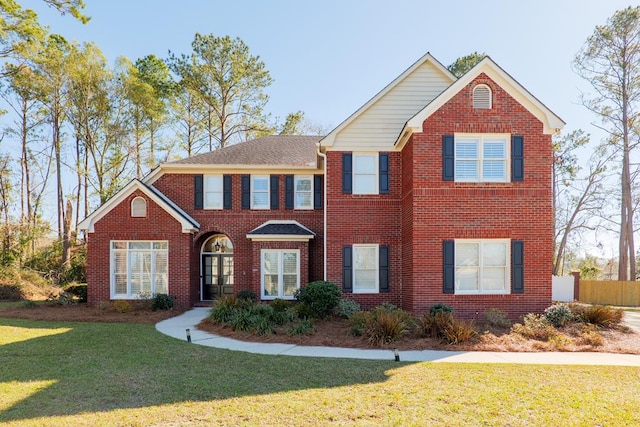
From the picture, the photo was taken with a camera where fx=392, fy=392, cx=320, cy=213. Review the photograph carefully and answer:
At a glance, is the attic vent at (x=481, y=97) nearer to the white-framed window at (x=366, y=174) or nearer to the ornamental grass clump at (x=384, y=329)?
the white-framed window at (x=366, y=174)

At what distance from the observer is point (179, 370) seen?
721 centimetres

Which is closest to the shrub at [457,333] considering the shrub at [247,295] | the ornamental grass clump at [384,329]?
the ornamental grass clump at [384,329]

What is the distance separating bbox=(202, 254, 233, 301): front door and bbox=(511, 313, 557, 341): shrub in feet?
38.4

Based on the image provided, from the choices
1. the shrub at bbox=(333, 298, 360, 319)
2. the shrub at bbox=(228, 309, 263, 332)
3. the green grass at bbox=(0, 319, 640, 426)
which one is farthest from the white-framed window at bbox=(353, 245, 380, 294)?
the green grass at bbox=(0, 319, 640, 426)

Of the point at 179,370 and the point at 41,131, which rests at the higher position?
the point at 41,131

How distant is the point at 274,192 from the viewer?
16.9 m

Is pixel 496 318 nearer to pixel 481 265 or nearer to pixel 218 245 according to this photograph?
pixel 481 265

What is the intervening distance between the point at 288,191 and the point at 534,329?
10368 mm

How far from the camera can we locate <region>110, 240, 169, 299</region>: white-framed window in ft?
51.1

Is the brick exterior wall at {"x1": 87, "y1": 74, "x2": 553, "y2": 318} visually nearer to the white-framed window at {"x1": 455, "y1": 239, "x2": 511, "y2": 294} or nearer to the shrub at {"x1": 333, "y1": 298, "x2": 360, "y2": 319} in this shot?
the white-framed window at {"x1": 455, "y1": 239, "x2": 511, "y2": 294}

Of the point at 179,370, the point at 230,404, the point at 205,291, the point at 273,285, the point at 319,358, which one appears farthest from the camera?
the point at 205,291

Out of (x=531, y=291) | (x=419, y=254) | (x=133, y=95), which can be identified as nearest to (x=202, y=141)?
(x=133, y=95)

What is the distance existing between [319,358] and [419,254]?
5.41 m

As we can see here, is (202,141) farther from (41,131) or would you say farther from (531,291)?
(531,291)
